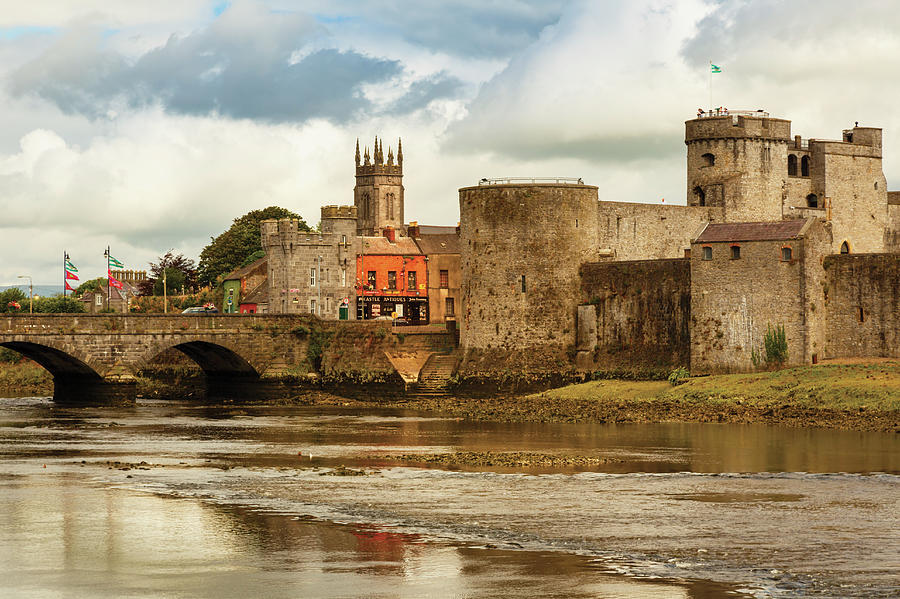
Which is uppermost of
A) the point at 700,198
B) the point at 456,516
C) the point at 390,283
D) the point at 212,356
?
the point at 700,198

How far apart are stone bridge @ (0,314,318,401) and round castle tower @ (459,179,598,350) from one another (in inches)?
374

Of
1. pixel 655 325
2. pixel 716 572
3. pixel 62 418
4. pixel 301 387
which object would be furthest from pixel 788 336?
pixel 716 572

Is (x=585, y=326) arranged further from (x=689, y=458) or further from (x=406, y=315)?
(x=689, y=458)

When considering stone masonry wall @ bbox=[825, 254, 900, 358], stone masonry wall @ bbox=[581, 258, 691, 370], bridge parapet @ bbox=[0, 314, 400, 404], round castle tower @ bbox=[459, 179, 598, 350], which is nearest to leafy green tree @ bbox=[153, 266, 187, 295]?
bridge parapet @ bbox=[0, 314, 400, 404]

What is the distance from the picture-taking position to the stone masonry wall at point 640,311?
198ft

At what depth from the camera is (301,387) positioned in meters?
66.5

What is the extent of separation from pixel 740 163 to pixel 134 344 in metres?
32.3

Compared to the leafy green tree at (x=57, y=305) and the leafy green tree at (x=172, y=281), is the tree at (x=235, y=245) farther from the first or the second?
the leafy green tree at (x=57, y=305)

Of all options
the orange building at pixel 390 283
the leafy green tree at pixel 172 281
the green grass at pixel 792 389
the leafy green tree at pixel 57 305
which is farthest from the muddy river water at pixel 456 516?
the leafy green tree at pixel 172 281

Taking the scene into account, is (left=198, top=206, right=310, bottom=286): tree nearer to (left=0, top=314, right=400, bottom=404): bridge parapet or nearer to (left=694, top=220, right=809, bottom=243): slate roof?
(left=0, top=314, right=400, bottom=404): bridge parapet

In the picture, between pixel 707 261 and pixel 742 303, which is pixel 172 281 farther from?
pixel 742 303

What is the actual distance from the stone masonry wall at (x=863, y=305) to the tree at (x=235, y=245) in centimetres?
6509

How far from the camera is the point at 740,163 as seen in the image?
7481cm

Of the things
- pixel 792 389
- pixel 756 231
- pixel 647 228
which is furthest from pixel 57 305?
pixel 792 389
